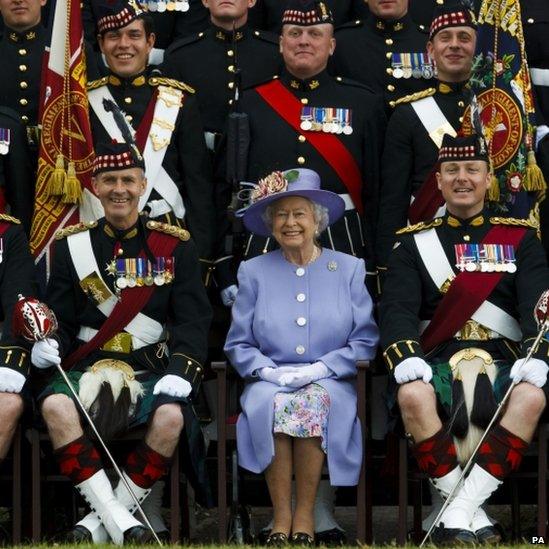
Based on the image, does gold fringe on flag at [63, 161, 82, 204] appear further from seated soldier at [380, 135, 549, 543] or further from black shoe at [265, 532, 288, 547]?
black shoe at [265, 532, 288, 547]

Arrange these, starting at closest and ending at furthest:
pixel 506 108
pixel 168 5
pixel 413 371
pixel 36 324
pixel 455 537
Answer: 1. pixel 455 537
2. pixel 413 371
3. pixel 36 324
4. pixel 506 108
5. pixel 168 5

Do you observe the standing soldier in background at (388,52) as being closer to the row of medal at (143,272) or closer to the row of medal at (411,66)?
the row of medal at (411,66)

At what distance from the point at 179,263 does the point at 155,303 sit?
218mm

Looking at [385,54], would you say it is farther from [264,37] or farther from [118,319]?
[118,319]

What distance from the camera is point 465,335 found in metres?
9.21

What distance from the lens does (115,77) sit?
10109mm

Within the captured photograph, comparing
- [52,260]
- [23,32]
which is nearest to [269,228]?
[52,260]

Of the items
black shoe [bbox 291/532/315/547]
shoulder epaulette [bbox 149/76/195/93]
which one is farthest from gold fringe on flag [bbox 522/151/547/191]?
black shoe [bbox 291/532/315/547]

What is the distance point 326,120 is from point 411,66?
617 millimetres

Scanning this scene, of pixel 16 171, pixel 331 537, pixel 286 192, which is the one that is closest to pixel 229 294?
pixel 286 192

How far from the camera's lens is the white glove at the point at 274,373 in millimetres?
9086

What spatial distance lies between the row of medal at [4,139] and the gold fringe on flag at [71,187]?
331 mm

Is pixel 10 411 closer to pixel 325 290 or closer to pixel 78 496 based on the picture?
pixel 78 496

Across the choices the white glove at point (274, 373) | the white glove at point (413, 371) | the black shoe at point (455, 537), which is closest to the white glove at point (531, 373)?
the white glove at point (413, 371)
